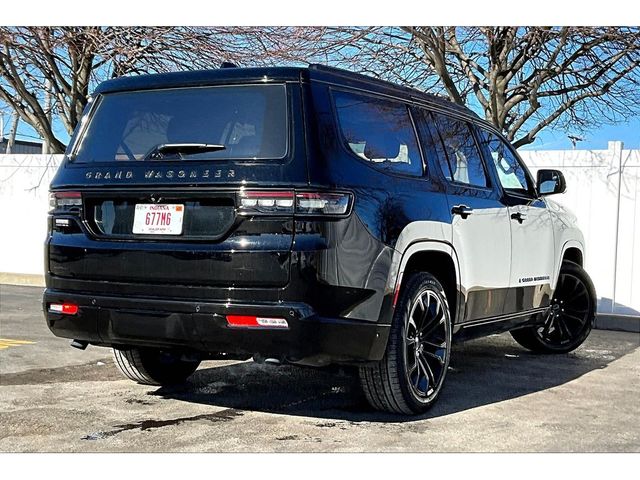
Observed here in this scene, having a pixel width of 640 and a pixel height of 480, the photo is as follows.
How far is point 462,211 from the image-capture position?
5.25m

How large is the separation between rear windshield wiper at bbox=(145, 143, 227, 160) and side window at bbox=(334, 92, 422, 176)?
73 cm

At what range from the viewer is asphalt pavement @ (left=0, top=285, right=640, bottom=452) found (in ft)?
13.7

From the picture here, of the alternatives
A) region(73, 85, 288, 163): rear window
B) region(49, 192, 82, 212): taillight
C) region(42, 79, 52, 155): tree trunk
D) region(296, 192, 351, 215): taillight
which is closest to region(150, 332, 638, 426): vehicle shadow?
region(296, 192, 351, 215): taillight

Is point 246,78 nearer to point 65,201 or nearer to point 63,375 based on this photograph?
point 65,201

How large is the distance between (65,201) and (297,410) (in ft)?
6.18

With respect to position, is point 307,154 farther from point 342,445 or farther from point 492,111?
point 492,111

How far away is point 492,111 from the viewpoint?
44.5 feet

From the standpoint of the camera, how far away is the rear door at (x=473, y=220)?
5.26 metres

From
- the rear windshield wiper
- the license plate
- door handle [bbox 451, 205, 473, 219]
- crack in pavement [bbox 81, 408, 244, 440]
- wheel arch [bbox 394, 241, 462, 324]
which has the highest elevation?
the rear windshield wiper

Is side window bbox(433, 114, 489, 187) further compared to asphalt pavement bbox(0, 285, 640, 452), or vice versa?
side window bbox(433, 114, 489, 187)

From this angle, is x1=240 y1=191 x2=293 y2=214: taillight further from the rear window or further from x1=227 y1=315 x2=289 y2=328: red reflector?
x1=227 y1=315 x2=289 y2=328: red reflector

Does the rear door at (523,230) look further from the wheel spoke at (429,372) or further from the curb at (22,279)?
the curb at (22,279)

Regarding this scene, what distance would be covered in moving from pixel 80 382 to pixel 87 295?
158cm

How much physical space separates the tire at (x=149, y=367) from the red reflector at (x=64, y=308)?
0.83m
